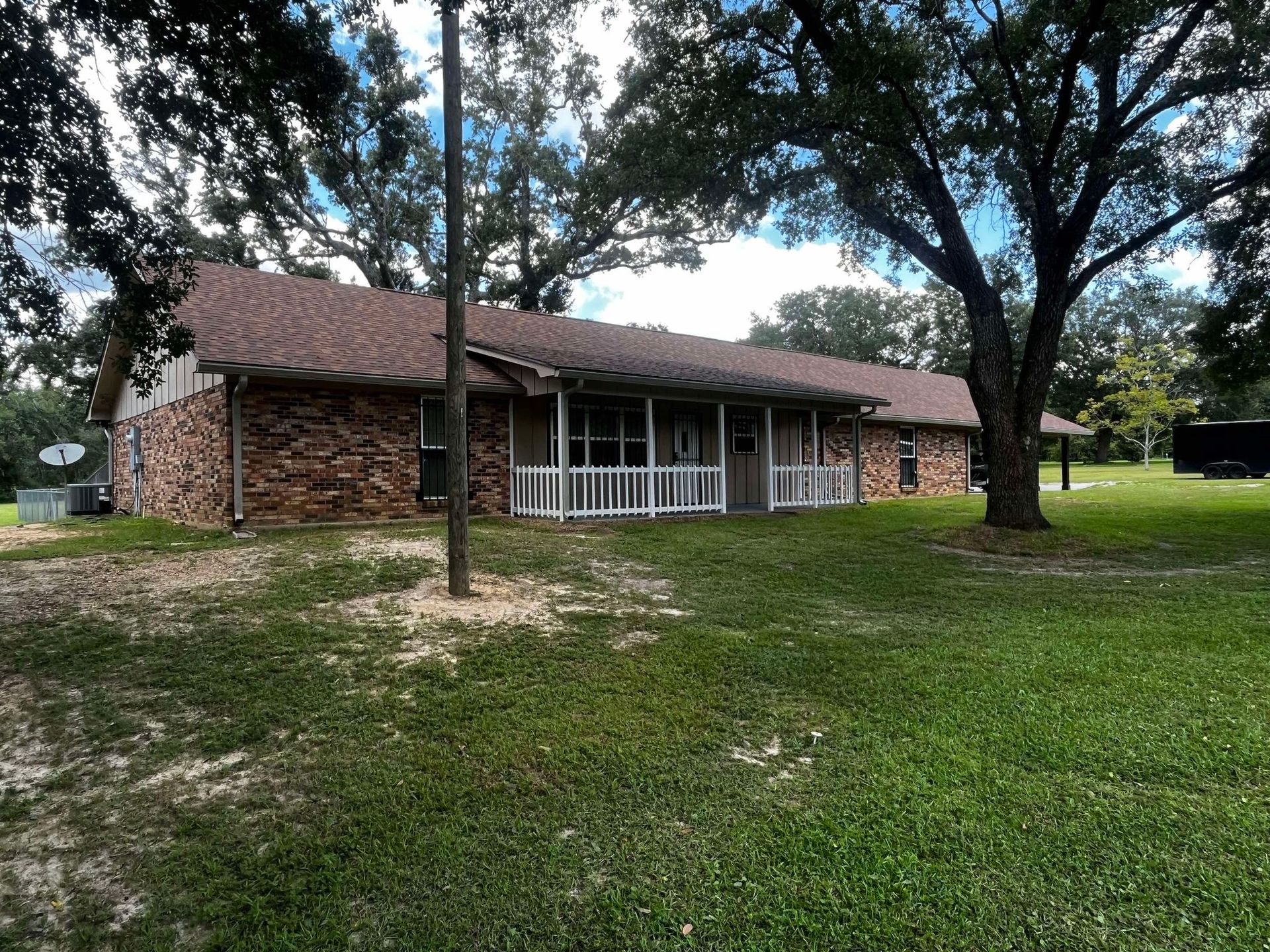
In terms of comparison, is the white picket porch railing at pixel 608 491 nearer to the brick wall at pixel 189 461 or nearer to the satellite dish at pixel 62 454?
the brick wall at pixel 189 461

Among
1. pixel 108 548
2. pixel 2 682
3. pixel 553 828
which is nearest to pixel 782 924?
pixel 553 828

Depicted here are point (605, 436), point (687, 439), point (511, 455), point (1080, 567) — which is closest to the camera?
point (1080, 567)

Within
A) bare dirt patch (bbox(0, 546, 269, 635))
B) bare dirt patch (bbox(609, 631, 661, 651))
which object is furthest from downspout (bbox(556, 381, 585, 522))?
bare dirt patch (bbox(609, 631, 661, 651))

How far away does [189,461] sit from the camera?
1177 cm

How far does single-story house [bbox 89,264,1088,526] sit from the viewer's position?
33.9 ft

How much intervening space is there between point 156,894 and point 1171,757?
428 cm

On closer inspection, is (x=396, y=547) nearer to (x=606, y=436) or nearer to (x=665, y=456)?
(x=606, y=436)

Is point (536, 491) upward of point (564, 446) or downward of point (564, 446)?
downward

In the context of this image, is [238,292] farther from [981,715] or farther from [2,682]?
[981,715]

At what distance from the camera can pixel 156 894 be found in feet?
7.34

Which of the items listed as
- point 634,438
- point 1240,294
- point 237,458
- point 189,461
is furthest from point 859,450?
point 189,461

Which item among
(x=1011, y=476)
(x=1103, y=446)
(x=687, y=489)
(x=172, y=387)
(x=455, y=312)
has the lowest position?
(x=687, y=489)

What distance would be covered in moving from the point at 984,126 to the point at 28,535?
16876 millimetres

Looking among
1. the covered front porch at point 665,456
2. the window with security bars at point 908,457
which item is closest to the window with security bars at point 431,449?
the covered front porch at point 665,456
